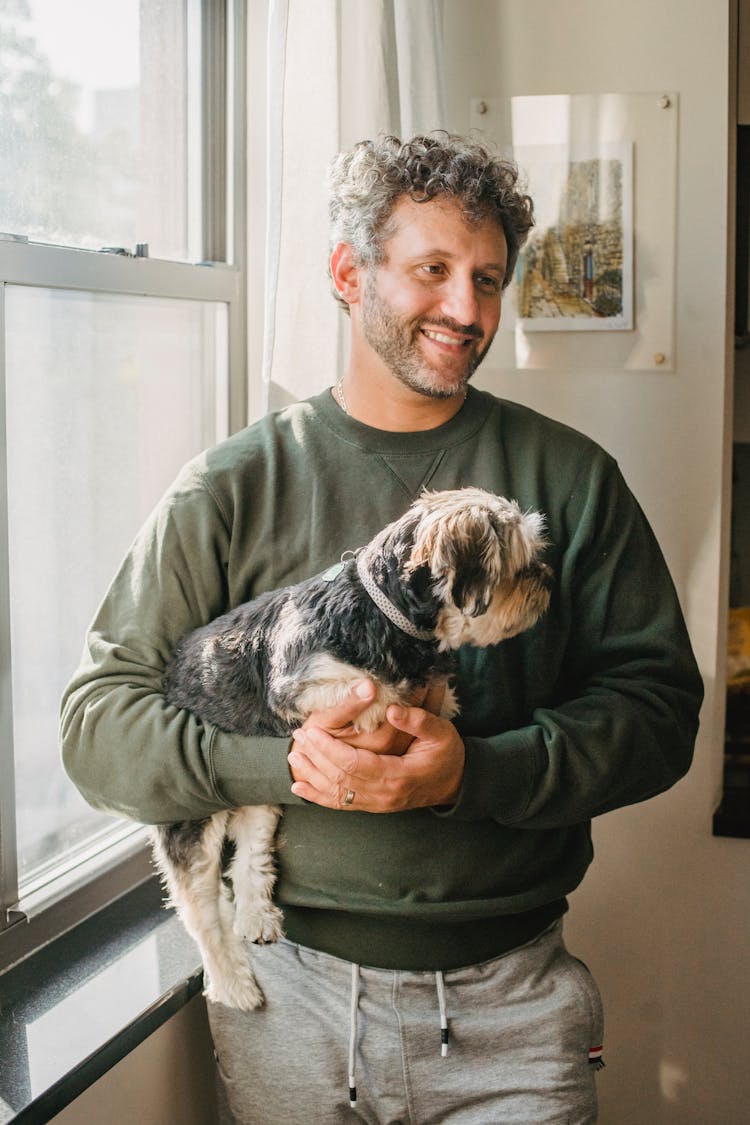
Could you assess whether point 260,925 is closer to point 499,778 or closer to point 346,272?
point 499,778

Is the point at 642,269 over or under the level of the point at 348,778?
over

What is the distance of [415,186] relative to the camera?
4.97ft

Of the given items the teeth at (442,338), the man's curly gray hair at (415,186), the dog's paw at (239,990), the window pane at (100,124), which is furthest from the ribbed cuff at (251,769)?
the window pane at (100,124)

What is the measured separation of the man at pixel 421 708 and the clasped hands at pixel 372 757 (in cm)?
3

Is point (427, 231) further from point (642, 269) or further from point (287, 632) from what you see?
point (642, 269)

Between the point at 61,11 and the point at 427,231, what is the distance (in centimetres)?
77

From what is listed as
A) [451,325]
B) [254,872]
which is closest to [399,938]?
[254,872]

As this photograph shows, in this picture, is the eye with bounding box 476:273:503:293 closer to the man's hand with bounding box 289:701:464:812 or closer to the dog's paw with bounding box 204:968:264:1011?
Answer: the man's hand with bounding box 289:701:464:812

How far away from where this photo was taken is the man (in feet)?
4.89

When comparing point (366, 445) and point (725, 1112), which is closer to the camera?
point (366, 445)

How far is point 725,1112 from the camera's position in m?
2.58

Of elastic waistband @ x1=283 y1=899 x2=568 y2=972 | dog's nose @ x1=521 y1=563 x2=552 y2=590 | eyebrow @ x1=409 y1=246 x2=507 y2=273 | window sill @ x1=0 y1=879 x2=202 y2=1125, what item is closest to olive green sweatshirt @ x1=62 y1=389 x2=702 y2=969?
elastic waistband @ x1=283 y1=899 x2=568 y2=972

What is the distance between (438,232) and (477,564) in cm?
48

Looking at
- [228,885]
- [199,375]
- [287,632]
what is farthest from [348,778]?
[199,375]
